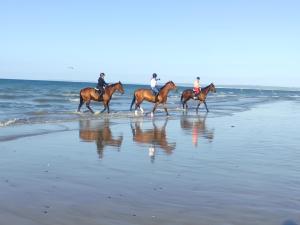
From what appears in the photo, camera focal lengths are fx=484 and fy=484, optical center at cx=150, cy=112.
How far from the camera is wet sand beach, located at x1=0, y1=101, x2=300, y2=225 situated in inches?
241

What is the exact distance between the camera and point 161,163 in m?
9.72

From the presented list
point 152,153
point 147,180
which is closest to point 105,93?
point 152,153

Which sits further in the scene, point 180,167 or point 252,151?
point 252,151

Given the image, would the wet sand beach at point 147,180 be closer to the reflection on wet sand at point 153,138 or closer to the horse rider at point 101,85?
the reflection on wet sand at point 153,138

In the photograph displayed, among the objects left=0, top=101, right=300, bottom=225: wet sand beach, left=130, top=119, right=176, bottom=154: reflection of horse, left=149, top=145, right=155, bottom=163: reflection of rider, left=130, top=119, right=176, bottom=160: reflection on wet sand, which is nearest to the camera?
left=0, top=101, right=300, bottom=225: wet sand beach

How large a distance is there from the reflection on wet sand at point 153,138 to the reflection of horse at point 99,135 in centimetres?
71

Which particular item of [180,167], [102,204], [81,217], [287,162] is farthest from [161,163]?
[81,217]

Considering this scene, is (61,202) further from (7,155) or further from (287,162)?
(287,162)

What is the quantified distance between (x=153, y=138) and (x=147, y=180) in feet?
20.3

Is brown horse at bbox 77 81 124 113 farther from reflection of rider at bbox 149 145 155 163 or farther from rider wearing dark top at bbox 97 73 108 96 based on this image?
reflection of rider at bbox 149 145 155 163

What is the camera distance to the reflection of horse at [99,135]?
12.6 meters

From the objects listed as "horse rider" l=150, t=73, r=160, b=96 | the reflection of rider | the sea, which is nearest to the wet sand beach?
the reflection of rider

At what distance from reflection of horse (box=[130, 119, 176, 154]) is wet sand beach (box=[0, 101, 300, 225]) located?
0.05 metres

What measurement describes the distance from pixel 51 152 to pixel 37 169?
2.11 m
